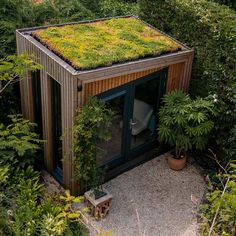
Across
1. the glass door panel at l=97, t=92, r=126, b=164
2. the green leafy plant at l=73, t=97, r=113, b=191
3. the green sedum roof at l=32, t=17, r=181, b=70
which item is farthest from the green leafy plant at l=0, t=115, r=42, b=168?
the green sedum roof at l=32, t=17, r=181, b=70

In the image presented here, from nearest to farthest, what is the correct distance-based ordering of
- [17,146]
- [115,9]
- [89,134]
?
[89,134]
[17,146]
[115,9]

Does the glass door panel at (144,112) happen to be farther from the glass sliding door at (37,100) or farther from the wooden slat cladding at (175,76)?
the glass sliding door at (37,100)

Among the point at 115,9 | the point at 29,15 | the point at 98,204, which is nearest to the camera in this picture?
the point at 98,204

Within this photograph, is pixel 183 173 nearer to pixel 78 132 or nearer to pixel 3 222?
pixel 78 132

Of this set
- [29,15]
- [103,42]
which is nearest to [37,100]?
[103,42]

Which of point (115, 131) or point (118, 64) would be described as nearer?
point (118, 64)

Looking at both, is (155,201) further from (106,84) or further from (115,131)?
(106,84)

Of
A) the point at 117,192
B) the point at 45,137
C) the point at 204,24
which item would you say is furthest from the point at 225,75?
the point at 45,137

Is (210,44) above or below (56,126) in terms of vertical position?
above
